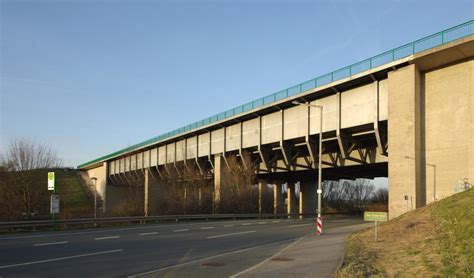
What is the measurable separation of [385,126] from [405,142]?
4.11 meters

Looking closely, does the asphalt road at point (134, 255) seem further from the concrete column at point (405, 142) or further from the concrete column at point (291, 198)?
the concrete column at point (291, 198)

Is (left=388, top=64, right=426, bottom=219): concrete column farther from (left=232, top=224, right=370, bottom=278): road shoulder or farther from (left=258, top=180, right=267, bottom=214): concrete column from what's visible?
(left=258, top=180, right=267, bottom=214): concrete column

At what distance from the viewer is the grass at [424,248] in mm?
10672

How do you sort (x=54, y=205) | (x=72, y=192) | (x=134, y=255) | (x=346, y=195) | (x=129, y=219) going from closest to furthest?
(x=134, y=255)
(x=54, y=205)
(x=129, y=219)
(x=72, y=192)
(x=346, y=195)

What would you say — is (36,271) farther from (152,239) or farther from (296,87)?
(296,87)

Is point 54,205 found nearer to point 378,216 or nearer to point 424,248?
point 378,216

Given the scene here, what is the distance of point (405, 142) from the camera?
2720cm

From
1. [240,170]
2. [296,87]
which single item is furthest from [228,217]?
[296,87]

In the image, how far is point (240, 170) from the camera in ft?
156

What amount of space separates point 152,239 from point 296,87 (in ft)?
66.8

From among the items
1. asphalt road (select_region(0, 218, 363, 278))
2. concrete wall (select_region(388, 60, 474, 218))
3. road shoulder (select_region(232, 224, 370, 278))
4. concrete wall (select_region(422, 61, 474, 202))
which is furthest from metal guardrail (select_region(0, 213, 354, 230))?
concrete wall (select_region(422, 61, 474, 202))

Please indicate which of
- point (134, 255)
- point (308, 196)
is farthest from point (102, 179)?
point (134, 255)

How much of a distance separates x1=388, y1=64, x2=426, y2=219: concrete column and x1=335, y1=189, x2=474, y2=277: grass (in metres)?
7.94

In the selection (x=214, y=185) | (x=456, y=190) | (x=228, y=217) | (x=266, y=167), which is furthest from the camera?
(x=214, y=185)
